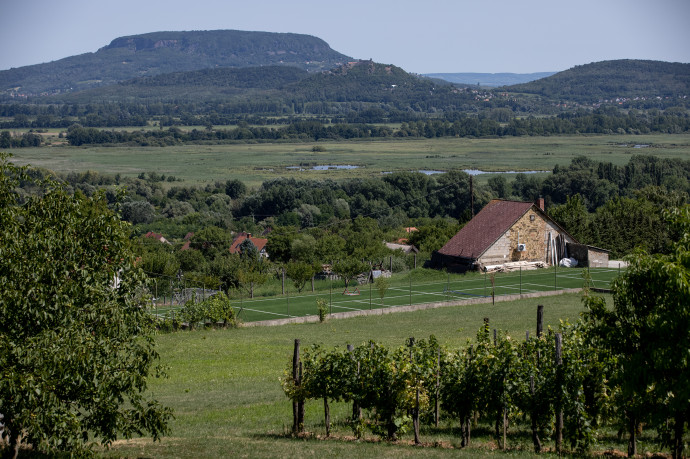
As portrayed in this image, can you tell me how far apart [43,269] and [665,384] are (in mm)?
9774

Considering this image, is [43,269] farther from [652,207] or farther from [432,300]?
[652,207]

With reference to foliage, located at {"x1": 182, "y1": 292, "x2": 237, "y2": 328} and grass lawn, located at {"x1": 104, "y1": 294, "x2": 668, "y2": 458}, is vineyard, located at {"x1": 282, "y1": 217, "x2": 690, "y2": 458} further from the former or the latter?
foliage, located at {"x1": 182, "y1": 292, "x2": 237, "y2": 328}

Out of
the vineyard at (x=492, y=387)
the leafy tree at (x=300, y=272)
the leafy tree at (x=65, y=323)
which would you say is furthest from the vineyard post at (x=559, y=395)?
the leafy tree at (x=300, y=272)

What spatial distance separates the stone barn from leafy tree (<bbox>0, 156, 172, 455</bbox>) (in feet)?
138

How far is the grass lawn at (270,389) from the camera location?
15.0 metres

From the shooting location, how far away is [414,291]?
160 feet

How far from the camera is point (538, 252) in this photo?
56.2 meters

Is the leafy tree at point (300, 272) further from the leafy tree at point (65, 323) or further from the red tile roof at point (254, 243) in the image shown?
the leafy tree at point (65, 323)

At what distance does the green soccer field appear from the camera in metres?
43.8

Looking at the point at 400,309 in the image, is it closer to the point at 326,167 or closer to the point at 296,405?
the point at 296,405

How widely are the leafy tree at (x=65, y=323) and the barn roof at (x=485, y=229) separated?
42.1m

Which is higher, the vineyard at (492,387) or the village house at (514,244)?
the vineyard at (492,387)

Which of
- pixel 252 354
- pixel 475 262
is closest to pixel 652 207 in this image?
pixel 475 262

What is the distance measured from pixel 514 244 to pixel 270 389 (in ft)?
117
